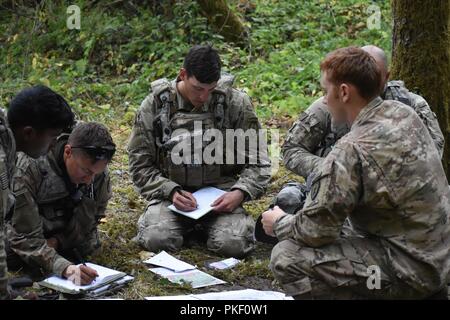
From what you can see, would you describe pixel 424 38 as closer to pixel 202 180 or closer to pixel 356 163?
pixel 202 180

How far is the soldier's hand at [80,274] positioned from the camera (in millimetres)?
4141

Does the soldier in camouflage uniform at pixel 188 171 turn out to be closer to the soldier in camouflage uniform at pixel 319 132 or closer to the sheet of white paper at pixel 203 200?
the sheet of white paper at pixel 203 200

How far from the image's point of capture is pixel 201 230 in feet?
17.8

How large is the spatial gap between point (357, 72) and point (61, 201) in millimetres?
2227

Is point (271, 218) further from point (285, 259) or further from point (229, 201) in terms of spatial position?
point (229, 201)

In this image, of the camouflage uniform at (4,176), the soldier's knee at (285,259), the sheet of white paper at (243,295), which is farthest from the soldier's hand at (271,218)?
the camouflage uniform at (4,176)

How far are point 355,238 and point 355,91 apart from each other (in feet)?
2.60

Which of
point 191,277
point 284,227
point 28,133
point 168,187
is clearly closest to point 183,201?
point 168,187

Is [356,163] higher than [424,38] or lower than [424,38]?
lower

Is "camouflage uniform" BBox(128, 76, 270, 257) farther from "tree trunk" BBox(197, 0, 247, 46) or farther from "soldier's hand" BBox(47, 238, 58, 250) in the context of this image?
"tree trunk" BBox(197, 0, 247, 46)

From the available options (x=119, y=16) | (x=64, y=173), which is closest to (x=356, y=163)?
(x=64, y=173)

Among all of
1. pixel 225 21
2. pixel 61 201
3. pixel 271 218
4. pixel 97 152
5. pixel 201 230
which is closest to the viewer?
pixel 271 218

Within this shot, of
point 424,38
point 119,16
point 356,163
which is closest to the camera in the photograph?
point 356,163

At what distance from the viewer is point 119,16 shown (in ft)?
38.8
